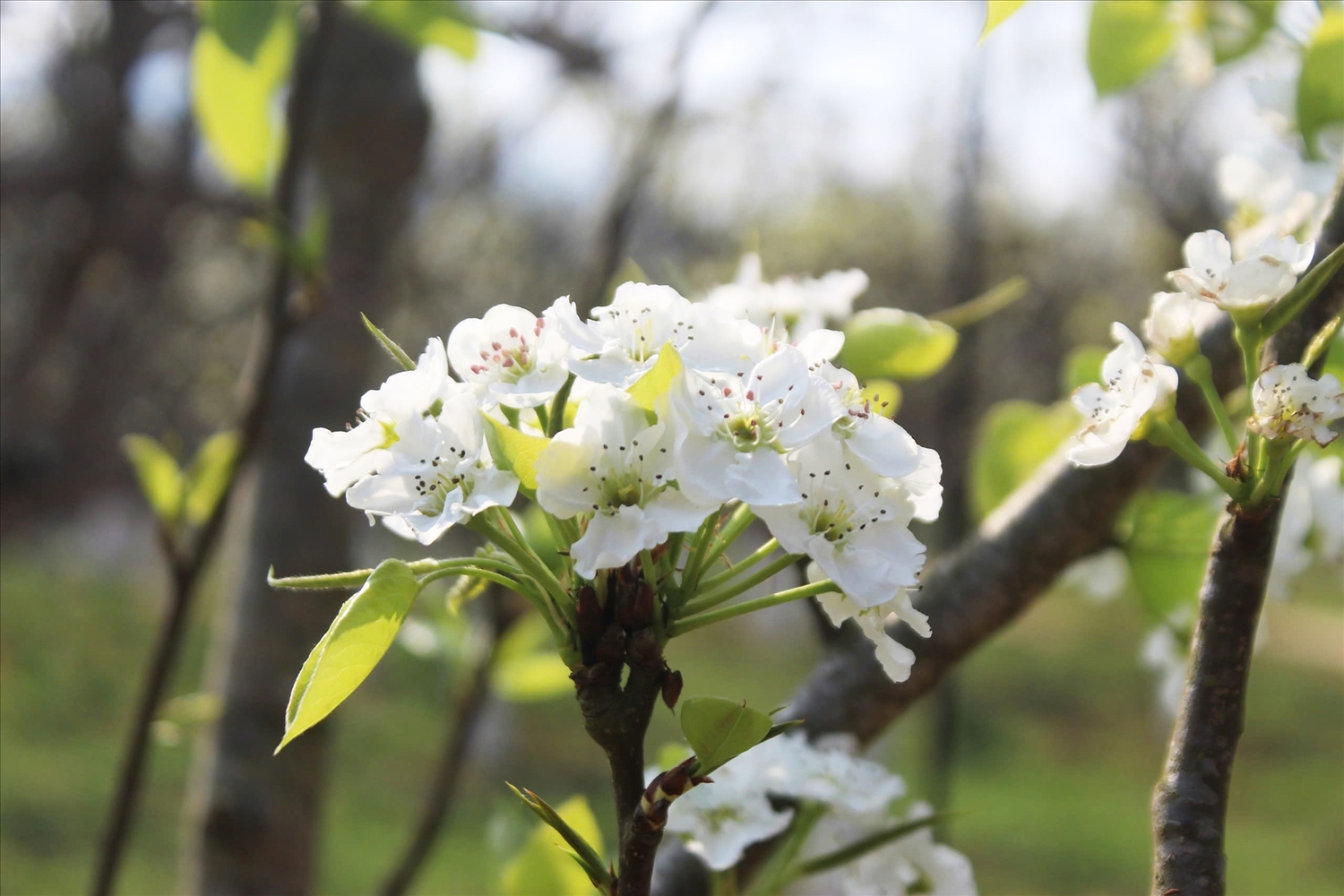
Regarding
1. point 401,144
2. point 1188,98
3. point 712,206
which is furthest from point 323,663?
point 1188,98

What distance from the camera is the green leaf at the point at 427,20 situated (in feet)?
2.13

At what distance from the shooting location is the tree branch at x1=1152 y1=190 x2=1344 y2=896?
36 cm

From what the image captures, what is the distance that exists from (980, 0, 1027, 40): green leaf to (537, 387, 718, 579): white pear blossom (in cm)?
18

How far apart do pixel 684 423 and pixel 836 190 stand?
778 centimetres

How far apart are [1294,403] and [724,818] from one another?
29 centimetres

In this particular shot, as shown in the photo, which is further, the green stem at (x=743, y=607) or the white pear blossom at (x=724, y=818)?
the white pear blossom at (x=724, y=818)

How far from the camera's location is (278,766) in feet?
3.03

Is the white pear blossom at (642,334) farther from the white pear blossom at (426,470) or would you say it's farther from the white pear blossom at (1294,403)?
the white pear blossom at (1294,403)

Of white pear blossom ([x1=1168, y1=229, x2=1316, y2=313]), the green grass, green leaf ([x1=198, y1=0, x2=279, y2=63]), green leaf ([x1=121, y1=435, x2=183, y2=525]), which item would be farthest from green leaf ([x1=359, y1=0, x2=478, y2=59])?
the green grass

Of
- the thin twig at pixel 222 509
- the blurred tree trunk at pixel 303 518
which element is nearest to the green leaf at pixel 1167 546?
the thin twig at pixel 222 509

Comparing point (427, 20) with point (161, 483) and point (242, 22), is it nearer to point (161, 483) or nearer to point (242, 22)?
point (242, 22)

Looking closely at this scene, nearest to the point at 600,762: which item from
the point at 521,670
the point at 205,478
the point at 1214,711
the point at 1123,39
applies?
the point at 521,670

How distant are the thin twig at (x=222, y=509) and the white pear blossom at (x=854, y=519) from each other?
1.49 ft

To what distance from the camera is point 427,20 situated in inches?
25.9
